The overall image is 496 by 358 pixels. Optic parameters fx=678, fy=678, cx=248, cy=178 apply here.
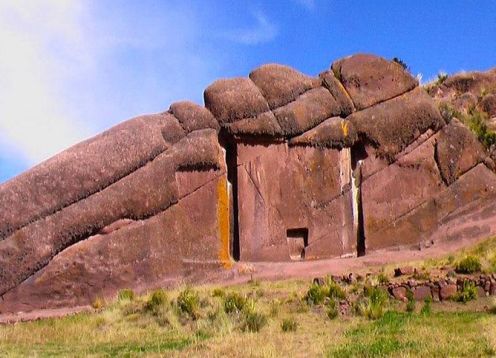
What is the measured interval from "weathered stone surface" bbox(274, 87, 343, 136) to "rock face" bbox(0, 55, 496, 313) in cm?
5

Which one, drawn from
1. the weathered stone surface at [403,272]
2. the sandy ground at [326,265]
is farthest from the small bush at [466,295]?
the sandy ground at [326,265]

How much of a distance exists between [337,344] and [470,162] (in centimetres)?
1461

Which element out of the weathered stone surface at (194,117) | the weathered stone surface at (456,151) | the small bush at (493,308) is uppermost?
the weathered stone surface at (194,117)

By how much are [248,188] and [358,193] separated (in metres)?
4.02

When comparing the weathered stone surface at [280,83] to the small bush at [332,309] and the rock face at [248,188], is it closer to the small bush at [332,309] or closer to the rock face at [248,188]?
the rock face at [248,188]

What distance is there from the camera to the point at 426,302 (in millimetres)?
16016

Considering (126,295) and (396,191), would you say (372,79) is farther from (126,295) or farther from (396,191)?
(126,295)

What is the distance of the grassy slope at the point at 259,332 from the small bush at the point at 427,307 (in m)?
0.19

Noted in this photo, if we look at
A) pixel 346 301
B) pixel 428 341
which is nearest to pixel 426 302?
pixel 346 301

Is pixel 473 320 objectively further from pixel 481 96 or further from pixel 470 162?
pixel 481 96

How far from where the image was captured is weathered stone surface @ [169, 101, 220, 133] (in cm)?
2320

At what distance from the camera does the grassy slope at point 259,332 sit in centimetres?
1134

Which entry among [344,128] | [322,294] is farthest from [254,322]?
[344,128]

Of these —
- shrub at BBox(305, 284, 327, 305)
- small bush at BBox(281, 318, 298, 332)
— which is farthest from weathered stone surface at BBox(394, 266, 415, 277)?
small bush at BBox(281, 318, 298, 332)
